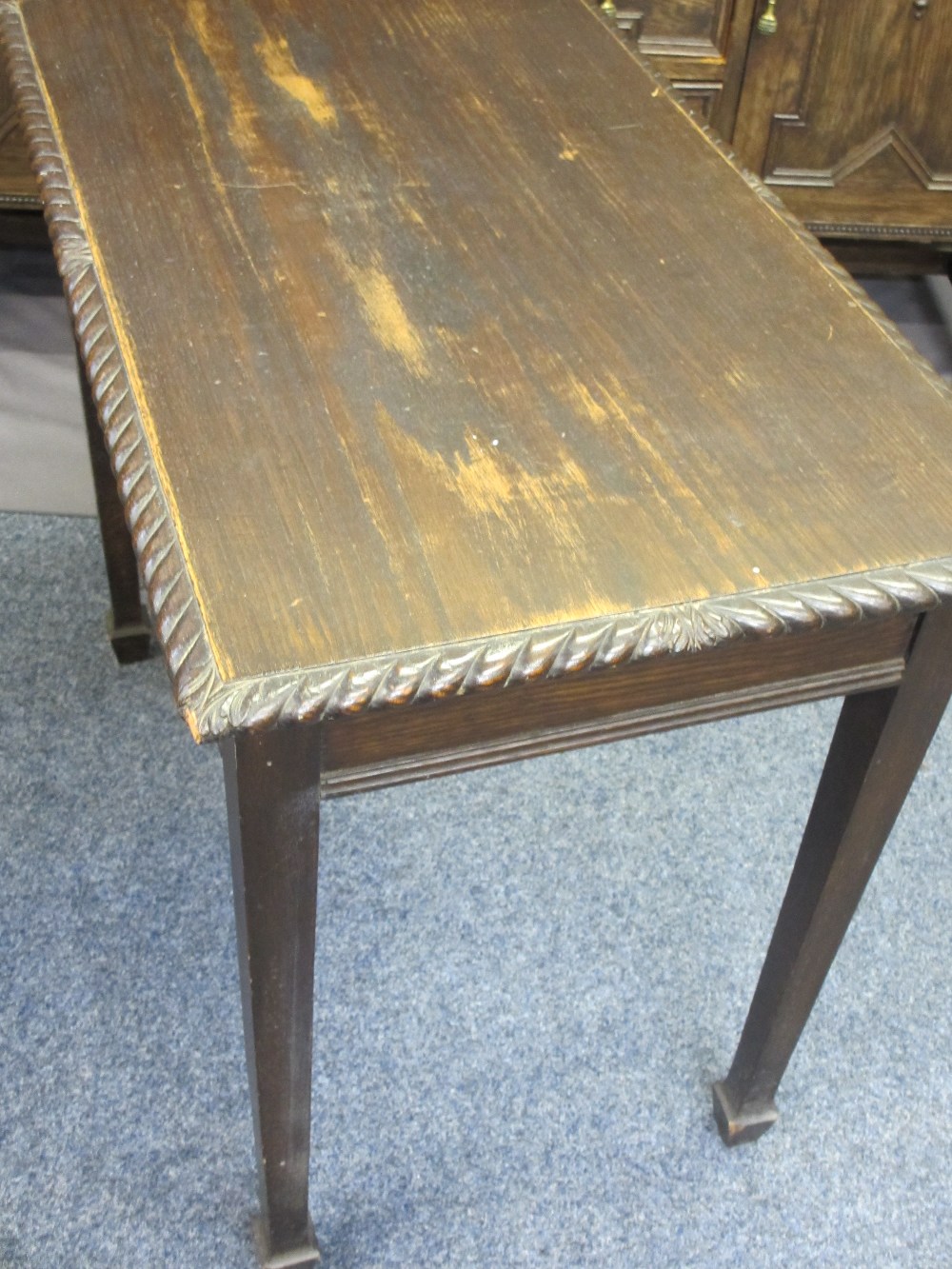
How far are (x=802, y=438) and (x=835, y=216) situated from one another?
1142 mm

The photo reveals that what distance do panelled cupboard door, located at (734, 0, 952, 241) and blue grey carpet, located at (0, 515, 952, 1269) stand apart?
73 centimetres

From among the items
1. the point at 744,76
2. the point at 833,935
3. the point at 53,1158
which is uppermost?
the point at 744,76

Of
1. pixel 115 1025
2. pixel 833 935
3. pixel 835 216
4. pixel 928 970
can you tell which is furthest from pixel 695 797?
pixel 835 216

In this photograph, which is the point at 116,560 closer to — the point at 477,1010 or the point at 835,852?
the point at 477,1010

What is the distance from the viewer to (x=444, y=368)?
0.80m

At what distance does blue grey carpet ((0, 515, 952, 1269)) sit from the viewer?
1.06 metres

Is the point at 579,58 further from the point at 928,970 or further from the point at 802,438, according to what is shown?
the point at 928,970

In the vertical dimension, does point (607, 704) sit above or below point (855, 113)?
above

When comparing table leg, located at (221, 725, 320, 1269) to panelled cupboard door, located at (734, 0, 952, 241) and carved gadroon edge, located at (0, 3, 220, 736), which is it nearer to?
carved gadroon edge, located at (0, 3, 220, 736)

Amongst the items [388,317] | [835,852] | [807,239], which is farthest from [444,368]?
[835,852]

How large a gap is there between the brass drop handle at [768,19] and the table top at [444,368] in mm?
584

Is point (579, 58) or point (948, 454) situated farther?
point (579, 58)

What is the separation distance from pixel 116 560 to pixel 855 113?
1069 mm

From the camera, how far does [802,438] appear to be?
2.49 feet
